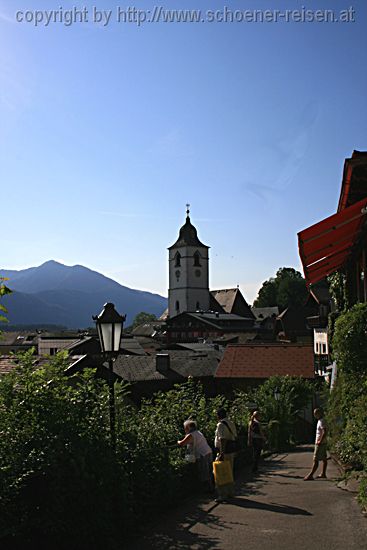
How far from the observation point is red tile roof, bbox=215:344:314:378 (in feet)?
105

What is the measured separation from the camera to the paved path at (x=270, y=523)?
6.96 m

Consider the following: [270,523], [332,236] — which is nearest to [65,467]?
[270,523]

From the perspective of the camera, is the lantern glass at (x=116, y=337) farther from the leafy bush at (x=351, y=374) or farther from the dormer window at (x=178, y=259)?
the dormer window at (x=178, y=259)

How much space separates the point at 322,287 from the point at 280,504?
129ft

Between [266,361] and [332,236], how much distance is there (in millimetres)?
22634

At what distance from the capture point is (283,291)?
11362 centimetres

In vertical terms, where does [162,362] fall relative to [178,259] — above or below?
below

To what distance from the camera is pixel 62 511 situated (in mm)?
6582

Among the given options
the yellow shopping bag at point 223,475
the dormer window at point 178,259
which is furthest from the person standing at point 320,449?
the dormer window at point 178,259

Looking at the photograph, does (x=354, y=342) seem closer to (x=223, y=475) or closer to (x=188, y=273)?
(x=223, y=475)

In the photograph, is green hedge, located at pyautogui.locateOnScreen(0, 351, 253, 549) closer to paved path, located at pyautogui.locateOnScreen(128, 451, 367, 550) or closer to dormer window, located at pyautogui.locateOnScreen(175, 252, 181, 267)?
paved path, located at pyautogui.locateOnScreen(128, 451, 367, 550)

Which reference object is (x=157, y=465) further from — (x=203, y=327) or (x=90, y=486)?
(x=203, y=327)

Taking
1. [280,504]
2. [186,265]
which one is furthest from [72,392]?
[186,265]

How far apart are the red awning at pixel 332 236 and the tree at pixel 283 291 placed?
95699 mm
